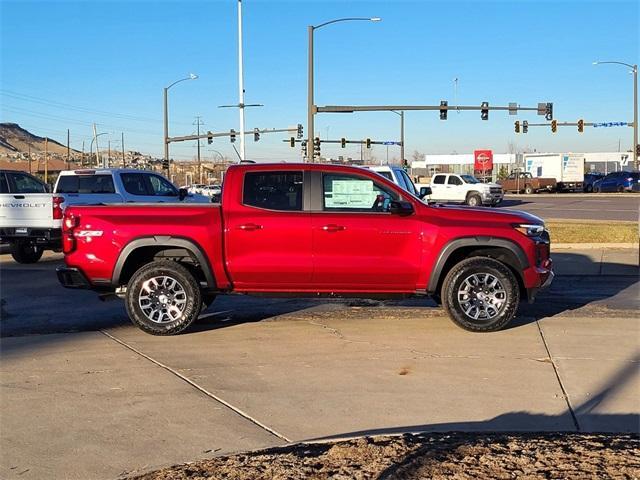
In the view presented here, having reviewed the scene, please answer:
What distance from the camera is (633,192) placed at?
55.0m

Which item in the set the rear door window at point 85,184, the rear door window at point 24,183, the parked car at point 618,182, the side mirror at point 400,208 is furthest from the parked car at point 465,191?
the side mirror at point 400,208

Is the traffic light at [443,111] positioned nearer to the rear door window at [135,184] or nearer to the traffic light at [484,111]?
the traffic light at [484,111]

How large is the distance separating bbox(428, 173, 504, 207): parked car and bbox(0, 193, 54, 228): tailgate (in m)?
27.0

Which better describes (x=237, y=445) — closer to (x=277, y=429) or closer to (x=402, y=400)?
(x=277, y=429)

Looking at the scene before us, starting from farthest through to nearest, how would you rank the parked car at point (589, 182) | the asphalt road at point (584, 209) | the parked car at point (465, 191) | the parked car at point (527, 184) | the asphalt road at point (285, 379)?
1. the parked car at point (589, 182)
2. the parked car at point (527, 184)
3. the parked car at point (465, 191)
4. the asphalt road at point (584, 209)
5. the asphalt road at point (285, 379)

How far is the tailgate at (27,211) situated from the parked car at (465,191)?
88.7 feet

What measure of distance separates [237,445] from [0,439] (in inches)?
64.2

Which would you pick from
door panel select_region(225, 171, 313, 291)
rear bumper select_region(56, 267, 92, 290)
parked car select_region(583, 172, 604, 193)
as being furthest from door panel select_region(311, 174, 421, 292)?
parked car select_region(583, 172, 604, 193)

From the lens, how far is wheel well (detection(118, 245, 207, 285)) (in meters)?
8.13

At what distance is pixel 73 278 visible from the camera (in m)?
8.09

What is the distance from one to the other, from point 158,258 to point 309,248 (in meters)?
1.75

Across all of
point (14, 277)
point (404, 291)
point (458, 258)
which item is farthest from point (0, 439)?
point (14, 277)

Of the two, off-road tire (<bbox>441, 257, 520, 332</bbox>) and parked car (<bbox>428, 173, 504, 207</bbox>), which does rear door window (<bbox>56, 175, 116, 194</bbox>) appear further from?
parked car (<bbox>428, 173, 504, 207</bbox>)

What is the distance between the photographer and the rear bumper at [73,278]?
8.07m
